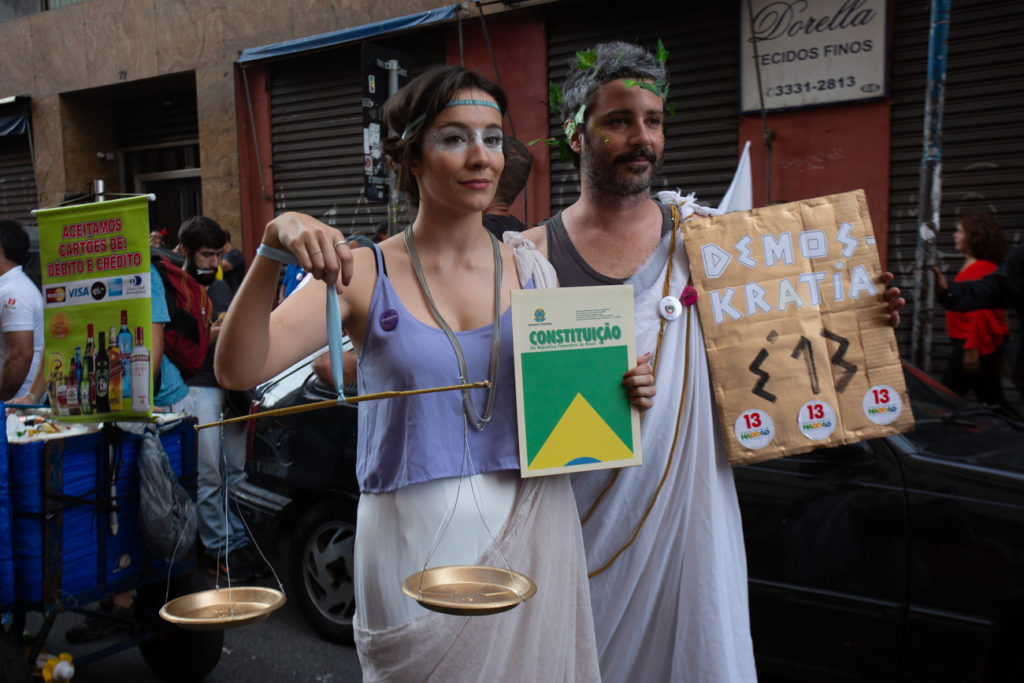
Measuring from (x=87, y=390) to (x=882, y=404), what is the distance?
2.70 m

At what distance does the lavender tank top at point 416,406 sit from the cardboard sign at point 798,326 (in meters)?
0.71

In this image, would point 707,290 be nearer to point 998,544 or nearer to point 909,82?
point 998,544

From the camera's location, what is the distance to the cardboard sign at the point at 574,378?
70.7 inches

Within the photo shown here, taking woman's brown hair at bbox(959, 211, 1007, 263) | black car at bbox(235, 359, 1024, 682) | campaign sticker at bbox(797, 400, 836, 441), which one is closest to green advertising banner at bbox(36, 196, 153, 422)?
campaign sticker at bbox(797, 400, 836, 441)

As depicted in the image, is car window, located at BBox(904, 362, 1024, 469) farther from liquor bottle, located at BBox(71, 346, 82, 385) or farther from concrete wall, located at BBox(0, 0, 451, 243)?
concrete wall, located at BBox(0, 0, 451, 243)

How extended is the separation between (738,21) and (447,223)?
6.38 m

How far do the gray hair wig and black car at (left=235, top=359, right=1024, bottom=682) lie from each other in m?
1.65

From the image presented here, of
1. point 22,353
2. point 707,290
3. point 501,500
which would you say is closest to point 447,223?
point 501,500

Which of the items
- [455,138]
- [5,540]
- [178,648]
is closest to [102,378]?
[5,540]

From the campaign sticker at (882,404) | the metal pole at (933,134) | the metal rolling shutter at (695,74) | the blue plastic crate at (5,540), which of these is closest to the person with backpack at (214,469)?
the blue plastic crate at (5,540)

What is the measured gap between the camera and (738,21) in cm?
734

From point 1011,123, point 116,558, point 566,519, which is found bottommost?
point 116,558

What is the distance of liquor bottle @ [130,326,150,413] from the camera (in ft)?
10.0

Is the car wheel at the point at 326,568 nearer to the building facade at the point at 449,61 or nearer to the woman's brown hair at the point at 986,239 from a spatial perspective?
the building facade at the point at 449,61
